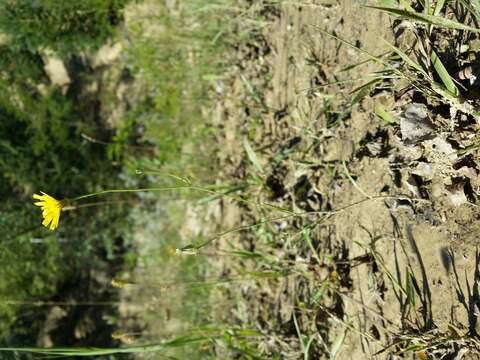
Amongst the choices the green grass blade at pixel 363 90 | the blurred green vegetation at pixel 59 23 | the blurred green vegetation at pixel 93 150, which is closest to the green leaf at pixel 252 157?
the blurred green vegetation at pixel 93 150

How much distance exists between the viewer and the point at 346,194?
249 cm

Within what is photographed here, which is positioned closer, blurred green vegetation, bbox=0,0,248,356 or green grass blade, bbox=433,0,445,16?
green grass blade, bbox=433,0,445,16

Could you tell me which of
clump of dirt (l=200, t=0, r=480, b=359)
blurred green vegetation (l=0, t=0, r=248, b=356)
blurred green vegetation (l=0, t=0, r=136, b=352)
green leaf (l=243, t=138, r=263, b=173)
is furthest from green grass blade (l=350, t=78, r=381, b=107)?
blurred green vegetation (l=0, t=0, r=136, b=352)

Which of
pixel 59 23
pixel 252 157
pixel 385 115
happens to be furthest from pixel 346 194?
pixel 59 23

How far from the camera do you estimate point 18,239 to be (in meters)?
3.92

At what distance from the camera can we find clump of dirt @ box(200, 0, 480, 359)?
6.18ft

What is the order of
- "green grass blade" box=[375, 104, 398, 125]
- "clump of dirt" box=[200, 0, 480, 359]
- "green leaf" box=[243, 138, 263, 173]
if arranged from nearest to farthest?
"clump of dirt" box=[200, 0, 480, 359]
"green grass blade" box=[375, 104, 398, 125]
"green leaf" box=[243, 138, 263, 173]

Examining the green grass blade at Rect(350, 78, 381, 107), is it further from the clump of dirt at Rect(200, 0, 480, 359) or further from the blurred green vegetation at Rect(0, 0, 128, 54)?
the blurred green vegetation at Rect(0, 0, 128, 54)

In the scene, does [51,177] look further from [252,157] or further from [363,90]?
[363,90]

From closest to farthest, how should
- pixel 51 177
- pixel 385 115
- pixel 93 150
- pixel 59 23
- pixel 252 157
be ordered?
1. pixel 385 115
2. pixel 252 157
3. pixel 59 23
4. pixel 51 177
5. pixel 93 150

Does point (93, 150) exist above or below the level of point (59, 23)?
below

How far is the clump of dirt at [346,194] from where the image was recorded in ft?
6.18

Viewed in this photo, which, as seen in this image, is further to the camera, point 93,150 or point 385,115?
point 93,150

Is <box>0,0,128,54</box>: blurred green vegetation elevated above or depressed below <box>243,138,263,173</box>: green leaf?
above
